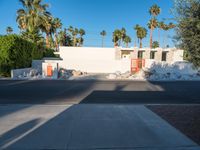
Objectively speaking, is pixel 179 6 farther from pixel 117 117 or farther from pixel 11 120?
pixel 11 120

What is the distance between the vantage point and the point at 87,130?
565cm

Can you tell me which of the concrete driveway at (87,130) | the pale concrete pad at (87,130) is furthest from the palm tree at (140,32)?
the pale concrete pad at (87,130)

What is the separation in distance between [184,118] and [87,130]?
3434 mm

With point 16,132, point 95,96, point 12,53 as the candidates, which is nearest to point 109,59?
point 12,53

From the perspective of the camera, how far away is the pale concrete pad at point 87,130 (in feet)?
15.4

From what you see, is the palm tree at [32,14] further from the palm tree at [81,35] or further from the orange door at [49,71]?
the palm tree at [81,35]

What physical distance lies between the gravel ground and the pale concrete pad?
0.26 m

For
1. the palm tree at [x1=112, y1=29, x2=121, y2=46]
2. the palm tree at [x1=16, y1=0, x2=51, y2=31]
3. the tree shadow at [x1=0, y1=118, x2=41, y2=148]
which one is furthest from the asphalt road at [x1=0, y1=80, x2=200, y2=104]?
the palm tree at [x1=112, y1=29, x2=121, y2=46]

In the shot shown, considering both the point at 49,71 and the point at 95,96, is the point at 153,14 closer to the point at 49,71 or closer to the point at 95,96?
the point at 49,71

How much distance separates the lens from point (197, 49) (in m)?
4.80

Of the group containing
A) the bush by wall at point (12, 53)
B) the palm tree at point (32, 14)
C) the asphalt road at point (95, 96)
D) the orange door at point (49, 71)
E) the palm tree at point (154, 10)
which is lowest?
the asphalt road at point (95, 96)

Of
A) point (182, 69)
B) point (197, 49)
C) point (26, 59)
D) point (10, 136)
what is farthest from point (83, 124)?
point (182, 69)

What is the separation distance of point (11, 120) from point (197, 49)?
5.83m

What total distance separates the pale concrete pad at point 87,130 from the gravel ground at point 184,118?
0.84 ft
